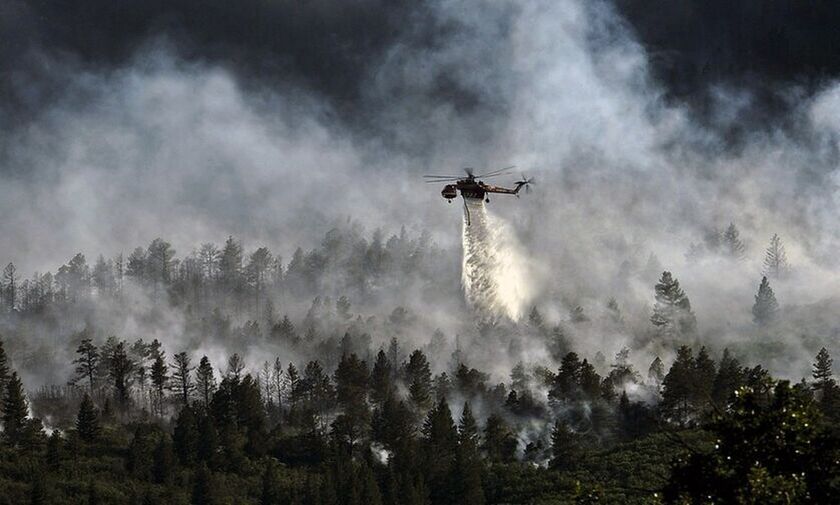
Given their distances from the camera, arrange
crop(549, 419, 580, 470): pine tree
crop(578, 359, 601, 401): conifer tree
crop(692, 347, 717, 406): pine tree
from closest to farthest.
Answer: crop(549, 419, 580, 470): pine tree → crop(692, 347, 717, 406): pine tree → crop(578, 359, 601, 401): conifer tree

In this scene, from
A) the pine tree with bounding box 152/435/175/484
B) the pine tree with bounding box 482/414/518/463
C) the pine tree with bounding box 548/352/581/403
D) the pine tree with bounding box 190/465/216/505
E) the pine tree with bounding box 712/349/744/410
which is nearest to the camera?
the pine tree with bounding box 190/465/216/505

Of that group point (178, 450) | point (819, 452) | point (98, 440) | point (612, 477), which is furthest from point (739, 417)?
point (98, 440)

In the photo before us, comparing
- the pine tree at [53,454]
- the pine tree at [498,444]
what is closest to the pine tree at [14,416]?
the pine tree at [53,454]

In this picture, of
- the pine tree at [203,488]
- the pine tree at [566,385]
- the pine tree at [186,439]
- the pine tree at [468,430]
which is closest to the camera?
the pine tree at [203,488]

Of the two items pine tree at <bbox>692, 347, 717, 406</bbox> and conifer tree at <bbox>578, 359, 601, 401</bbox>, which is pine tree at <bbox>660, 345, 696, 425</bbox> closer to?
pine tree at <bbox>692, 347, 717, 406</bbox>

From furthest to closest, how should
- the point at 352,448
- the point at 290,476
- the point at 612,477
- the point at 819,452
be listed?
the point at 352,448, the point at 290,476, the point at 612,477, the point at 819,452

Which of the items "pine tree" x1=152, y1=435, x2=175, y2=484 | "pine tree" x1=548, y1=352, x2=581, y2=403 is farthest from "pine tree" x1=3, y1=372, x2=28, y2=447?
"pine tree" x1=548, y1=352, x2=581, y2=403

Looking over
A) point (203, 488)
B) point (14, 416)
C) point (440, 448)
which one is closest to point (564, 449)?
point (440, 448)

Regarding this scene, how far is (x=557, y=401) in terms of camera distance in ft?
646

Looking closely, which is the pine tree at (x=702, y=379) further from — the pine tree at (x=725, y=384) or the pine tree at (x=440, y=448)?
the pine tree at (x=440, y=448)

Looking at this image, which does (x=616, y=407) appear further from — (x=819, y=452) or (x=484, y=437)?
(x=819, y=452)

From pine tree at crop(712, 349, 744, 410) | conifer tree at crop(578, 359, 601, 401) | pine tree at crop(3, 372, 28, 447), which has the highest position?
pine tree at crop(3, 372, 28, 447)

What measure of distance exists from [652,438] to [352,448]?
50888mm

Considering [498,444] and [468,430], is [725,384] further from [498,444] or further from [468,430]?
[468,430]
